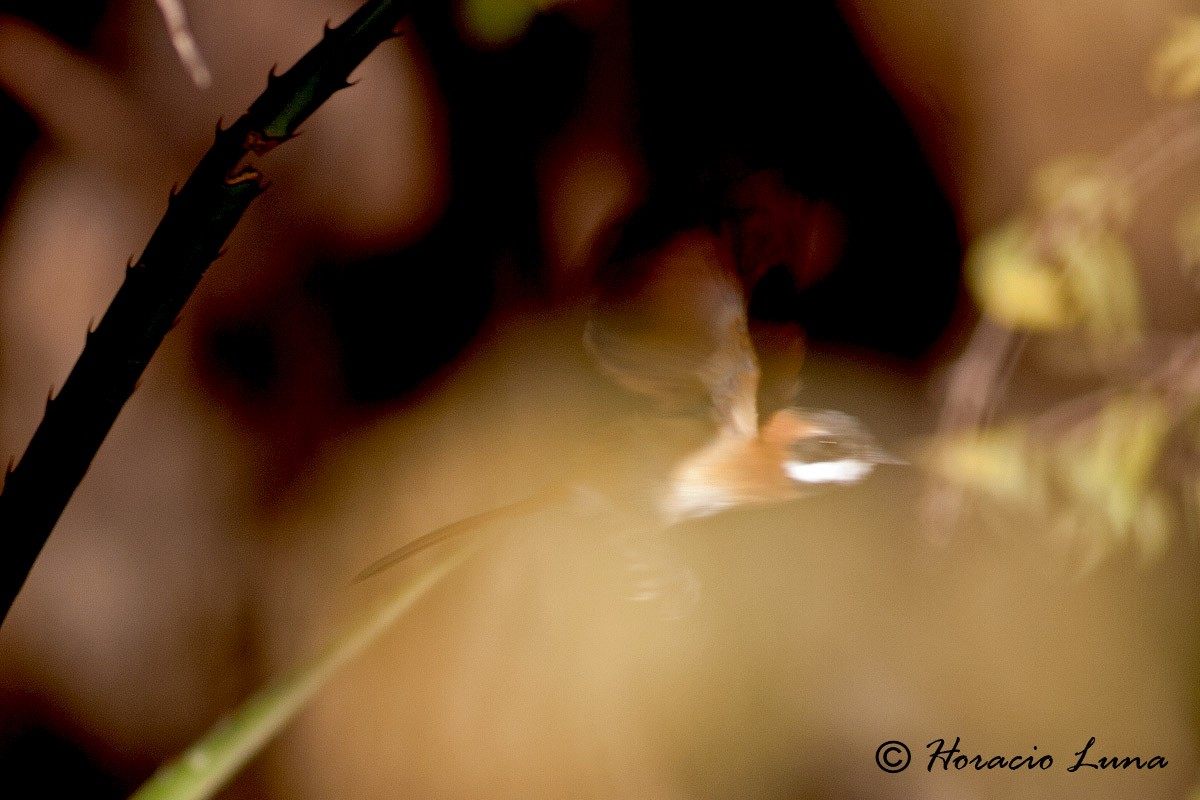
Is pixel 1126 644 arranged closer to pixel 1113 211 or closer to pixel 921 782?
pixel 921 782

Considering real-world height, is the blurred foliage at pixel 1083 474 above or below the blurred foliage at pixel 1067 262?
below

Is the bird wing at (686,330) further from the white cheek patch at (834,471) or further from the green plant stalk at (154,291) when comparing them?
A: the green plant stalk at (154,291)

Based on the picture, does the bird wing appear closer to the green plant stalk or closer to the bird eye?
the bird eye

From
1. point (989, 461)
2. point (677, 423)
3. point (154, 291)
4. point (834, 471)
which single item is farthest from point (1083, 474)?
point (154, 291)

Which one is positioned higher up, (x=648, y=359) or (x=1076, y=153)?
(x=1076, y=153)

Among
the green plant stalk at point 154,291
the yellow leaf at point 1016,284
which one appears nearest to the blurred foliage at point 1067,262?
the yellow leaf at point 1016,284

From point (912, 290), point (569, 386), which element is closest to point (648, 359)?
point (569, 386)

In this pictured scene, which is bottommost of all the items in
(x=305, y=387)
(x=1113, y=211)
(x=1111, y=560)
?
(x=1111, y=560)
